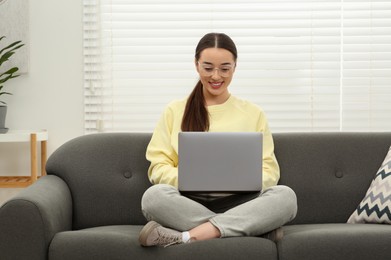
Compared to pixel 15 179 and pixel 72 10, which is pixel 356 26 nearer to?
pixel 72 10

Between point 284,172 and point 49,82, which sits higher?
point 49,82

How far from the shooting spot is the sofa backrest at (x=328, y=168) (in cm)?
288

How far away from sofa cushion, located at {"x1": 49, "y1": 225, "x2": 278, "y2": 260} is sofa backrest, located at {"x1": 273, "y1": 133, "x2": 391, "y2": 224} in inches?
22.0

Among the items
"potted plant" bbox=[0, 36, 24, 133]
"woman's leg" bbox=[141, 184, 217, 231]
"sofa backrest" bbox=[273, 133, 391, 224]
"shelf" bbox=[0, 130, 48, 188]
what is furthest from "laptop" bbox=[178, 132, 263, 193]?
"potted plant" bbox=[0, 36, 24, 133]

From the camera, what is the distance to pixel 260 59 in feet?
12.5

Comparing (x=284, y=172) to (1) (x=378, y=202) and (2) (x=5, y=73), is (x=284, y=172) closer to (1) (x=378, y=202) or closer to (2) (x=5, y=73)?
(1) (x=378, y=202)

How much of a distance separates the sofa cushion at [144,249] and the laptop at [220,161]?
0.21 metres

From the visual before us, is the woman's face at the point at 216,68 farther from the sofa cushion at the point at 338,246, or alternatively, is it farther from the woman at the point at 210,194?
the sofa cushion at the point at 338,246

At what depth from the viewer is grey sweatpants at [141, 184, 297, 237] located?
7.97 feet

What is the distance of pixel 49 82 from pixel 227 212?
1.73 m

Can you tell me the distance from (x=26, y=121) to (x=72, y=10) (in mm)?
671

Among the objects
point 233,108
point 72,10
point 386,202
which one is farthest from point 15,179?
point 386,202

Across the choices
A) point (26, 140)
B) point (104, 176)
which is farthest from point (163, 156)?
point (26, 140)

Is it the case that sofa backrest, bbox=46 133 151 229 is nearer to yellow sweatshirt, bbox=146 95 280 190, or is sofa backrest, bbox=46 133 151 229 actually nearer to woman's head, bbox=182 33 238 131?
yellow sweatshirt, bbox=146 95 280 190
